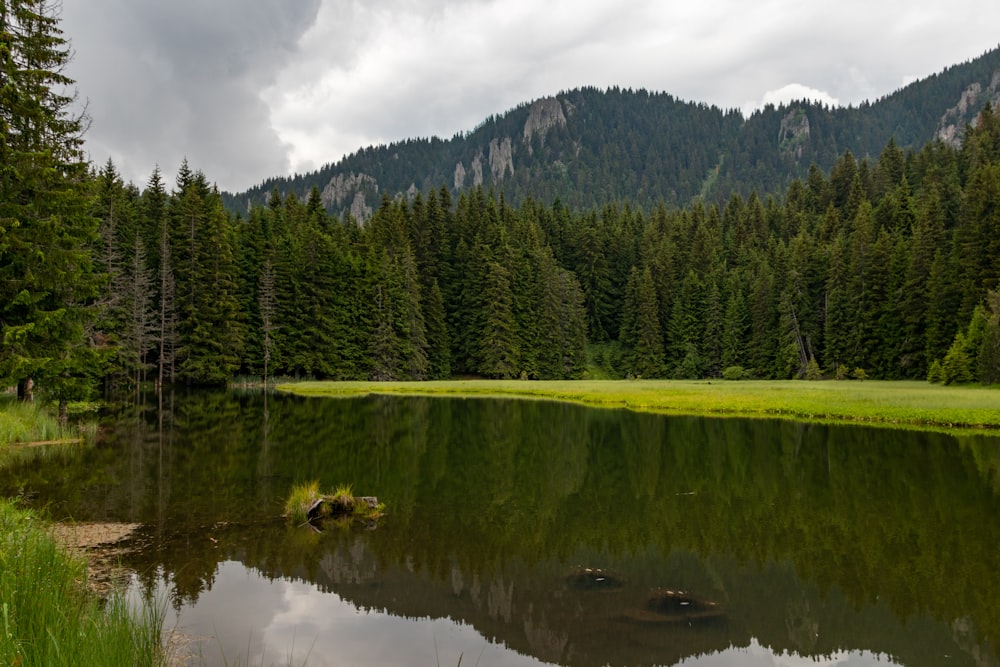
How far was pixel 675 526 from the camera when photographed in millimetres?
15000

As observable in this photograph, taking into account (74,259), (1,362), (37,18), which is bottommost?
(1,362)

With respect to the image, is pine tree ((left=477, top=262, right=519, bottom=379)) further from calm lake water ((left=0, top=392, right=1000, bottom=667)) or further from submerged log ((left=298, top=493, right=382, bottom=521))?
submerged log ((left=298, top=493, right=382, bottom=521))

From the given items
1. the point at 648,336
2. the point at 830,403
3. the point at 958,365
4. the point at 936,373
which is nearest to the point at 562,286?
the point at 648,336

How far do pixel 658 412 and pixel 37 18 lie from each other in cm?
3754

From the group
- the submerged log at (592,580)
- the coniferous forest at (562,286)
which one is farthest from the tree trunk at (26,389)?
the submerged log at (592,580)

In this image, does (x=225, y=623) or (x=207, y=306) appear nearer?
(x=225, y=623)

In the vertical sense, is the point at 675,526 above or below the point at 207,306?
below

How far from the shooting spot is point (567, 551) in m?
13.2

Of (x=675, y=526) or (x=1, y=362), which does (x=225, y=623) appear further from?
(x=1, y=362)

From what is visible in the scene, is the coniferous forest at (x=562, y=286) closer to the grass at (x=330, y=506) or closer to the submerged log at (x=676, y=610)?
the grass at (x=330, y=506)

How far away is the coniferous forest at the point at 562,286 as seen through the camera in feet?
219

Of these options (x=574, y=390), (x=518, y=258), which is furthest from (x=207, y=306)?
(x=518, y=258)

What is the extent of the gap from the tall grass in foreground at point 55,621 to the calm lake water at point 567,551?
66.3 inches

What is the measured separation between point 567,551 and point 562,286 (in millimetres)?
93953
